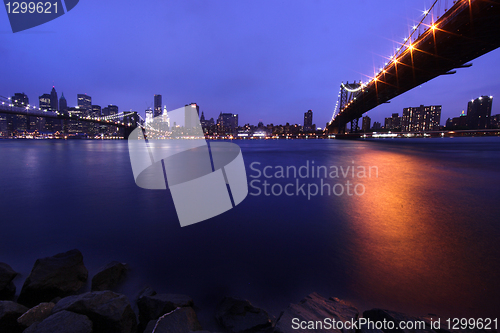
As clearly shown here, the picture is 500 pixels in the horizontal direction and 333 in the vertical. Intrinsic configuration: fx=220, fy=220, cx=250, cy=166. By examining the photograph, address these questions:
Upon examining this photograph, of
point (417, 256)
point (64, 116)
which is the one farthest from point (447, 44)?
point (64, 116)

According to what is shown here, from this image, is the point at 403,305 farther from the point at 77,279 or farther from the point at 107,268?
the point at 77,279

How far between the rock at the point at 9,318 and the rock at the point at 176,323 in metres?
1.09

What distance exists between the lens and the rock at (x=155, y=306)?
79.7 inches

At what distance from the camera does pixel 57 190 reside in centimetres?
→ 692

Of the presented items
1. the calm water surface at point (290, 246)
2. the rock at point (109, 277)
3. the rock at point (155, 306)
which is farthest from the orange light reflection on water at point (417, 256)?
the rock at point (109, 277)

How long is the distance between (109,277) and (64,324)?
2.78 ft

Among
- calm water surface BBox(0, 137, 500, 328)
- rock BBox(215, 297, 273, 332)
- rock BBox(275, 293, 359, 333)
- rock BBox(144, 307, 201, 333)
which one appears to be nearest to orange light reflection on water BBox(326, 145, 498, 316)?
calm water surface BBox(0, 137, 500, 328)

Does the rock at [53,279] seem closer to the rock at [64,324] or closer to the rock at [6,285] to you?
the rock at [6,285]

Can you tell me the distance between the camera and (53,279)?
2.38 meters

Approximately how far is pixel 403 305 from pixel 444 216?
11.1 ft

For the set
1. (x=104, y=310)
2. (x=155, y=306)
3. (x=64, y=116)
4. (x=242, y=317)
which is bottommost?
(x=242, y=317)

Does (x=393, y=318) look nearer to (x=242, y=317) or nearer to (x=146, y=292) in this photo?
(x=242, y=317)

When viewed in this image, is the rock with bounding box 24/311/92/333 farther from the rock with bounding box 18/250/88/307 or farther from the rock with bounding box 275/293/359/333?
the rock with bounding box 275/293/359/333

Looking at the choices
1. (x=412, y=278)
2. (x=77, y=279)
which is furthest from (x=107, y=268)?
(x=412, y=278)
